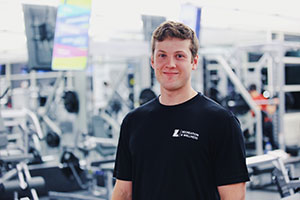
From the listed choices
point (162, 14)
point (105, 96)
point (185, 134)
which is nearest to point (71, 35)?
point (162, 14)

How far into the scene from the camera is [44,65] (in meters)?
4.21

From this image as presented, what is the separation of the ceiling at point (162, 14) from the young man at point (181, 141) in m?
2.76

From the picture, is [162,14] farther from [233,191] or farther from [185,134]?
[233,191]

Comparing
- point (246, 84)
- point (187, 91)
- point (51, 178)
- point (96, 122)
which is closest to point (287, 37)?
point (246, 84)

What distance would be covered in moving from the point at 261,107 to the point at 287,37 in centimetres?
315

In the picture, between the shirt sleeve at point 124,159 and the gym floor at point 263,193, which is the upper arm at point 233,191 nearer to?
the shirt sleeve at point 124,159

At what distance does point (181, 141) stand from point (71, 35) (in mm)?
2871

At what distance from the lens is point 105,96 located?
8484mm

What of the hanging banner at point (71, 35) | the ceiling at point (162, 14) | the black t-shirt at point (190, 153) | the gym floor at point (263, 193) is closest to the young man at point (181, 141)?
the black t-shirt at point (190, 153)

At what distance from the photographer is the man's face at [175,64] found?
1.49 meters

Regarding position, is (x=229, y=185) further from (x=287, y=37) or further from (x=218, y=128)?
(x=287, y=37)

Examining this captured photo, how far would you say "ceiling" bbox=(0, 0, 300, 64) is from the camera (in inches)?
175

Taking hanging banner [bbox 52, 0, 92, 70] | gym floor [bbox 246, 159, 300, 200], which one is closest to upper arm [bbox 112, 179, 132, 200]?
hanging banner [bbox 52, 0, 92, 70]

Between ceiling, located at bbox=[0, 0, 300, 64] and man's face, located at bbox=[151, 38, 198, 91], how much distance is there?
2755mm
